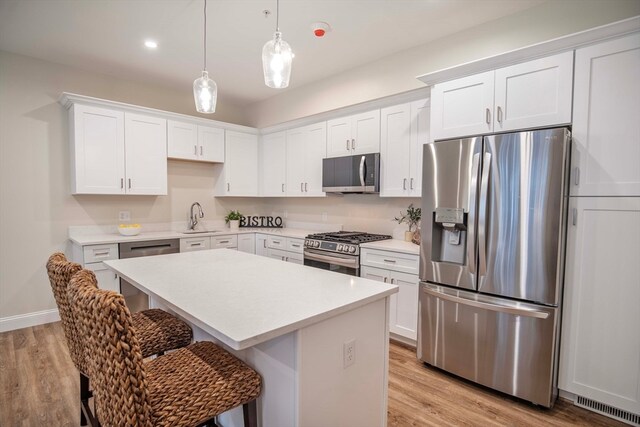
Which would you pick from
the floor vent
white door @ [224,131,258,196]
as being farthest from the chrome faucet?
the floor vent

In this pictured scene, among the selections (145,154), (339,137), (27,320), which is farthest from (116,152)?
(339,137)

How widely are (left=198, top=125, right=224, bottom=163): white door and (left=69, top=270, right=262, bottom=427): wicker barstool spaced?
10.8 feet

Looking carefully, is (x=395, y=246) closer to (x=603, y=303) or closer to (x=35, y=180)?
(x=603, y=303)

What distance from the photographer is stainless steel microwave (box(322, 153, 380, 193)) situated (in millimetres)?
3453

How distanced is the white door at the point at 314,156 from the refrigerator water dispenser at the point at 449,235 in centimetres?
180

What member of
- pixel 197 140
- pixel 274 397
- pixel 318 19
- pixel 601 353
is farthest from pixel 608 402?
pixel 197 140

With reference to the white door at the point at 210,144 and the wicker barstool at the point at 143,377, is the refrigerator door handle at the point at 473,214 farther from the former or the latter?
the white door at the point at 210,144

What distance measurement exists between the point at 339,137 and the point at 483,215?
204cm

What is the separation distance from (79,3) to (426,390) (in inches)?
155

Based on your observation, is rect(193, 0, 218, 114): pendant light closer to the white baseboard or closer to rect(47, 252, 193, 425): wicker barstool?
rect(47, 252, 193, 425): wicker barstool

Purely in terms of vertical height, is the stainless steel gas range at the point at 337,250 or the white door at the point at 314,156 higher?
the white door at the point at 314,156

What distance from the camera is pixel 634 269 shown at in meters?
1.95

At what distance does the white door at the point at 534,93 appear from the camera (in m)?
2.12

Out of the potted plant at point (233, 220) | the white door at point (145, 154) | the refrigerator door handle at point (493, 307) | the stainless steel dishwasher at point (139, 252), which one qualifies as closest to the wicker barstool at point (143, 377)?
the refrigerator door handle at point (493, 307)
